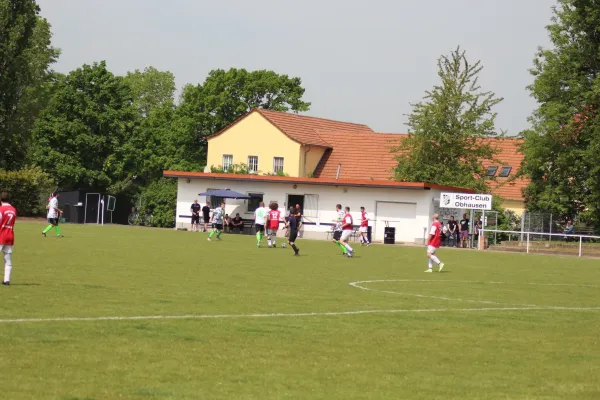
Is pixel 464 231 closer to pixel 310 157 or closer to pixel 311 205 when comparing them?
pixel 311 205

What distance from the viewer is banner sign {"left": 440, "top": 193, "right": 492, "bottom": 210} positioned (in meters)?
53.1

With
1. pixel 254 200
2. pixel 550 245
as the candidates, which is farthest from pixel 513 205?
pixel 550 245

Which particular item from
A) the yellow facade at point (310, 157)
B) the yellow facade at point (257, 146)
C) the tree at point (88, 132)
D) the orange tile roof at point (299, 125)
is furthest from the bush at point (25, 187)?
the yellow facade at point (310, 157)

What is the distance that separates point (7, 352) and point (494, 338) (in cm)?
670

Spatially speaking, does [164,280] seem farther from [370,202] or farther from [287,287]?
[370,202]

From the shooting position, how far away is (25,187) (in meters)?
65.9

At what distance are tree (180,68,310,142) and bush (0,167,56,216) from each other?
80.2 ft

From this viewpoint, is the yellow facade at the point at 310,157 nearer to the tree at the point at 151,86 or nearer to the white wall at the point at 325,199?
the white wall at the point at 325,199

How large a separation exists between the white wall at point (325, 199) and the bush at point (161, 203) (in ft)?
34.9

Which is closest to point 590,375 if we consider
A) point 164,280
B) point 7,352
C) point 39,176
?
point 7,352

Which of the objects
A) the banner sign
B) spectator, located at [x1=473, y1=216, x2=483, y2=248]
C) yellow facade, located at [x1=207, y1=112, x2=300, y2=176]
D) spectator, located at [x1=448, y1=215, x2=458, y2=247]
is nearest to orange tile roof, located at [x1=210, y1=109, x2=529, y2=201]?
yellow facade, located at [x1=207, y1=112, x2=300, y2=176]

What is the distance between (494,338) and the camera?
47.5 ft

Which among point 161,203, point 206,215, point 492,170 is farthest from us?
point 492,170

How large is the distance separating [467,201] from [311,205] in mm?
12180
